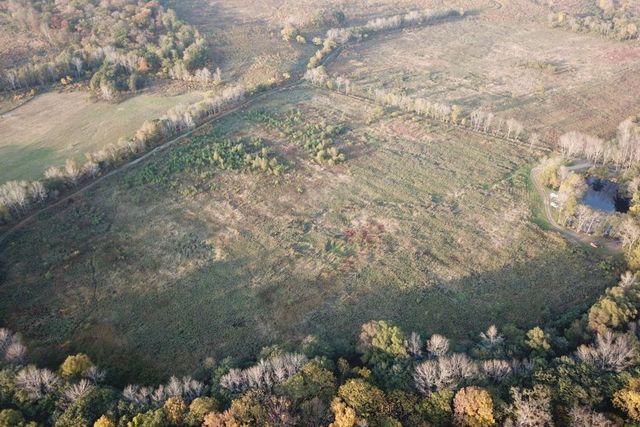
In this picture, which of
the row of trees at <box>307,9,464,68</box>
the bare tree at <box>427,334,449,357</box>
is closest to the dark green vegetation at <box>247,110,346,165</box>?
the row of trees at <box>307,9,464,68</box>

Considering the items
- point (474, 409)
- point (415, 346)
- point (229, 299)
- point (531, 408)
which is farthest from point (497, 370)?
point (229, 299)

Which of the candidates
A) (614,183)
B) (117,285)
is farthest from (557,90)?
(117,285)

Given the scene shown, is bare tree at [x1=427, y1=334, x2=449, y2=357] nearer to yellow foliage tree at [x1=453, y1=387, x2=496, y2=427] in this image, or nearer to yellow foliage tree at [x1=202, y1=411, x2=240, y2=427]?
yellow foliage tree at [x1=453, y1=387, x2=496, y2=427]

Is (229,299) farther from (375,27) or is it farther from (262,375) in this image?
(375,27)

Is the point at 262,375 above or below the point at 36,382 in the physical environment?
below

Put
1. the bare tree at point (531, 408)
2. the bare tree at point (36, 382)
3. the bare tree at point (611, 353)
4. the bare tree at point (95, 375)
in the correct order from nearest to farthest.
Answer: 1. the bare tree at point (531, 408)
2. the bare tree at point (36, 382)
3. the bare tree at point (611, 353)
4. the bare tree at point (95, 375)

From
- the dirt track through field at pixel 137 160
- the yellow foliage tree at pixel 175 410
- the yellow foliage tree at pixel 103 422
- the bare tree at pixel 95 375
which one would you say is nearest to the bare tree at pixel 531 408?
the yellow foliage tree at pixel 175 410

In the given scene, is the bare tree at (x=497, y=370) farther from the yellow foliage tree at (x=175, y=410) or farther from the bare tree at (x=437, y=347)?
the yellow foliage tree at (x=175, y=410)
